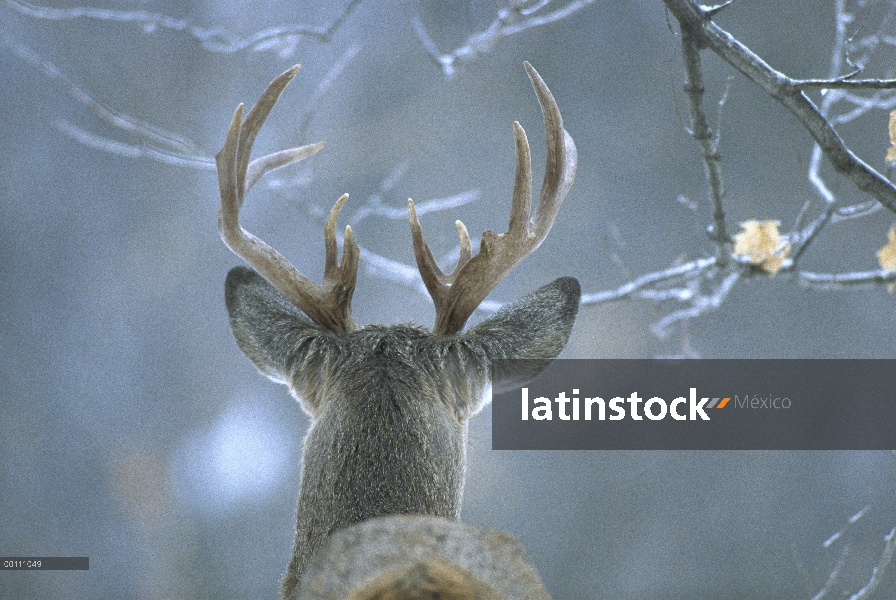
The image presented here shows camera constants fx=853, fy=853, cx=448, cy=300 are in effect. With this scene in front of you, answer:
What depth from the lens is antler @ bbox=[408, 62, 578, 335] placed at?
5.45ft

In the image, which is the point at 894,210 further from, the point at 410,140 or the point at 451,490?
the point at 410,140

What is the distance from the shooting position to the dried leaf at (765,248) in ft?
7.34

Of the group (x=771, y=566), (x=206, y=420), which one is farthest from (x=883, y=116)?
(x=206, y=420)

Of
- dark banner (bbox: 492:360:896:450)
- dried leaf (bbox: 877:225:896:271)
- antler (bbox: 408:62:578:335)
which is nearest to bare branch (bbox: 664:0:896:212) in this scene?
antler (bbox: 408:62:578:335)

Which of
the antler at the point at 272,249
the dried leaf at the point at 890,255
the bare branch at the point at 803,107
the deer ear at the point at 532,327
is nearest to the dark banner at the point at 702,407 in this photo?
the deer ear at the point at 532,327

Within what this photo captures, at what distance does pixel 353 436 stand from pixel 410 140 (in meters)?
2.78

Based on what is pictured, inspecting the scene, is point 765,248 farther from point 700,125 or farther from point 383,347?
point 383,347

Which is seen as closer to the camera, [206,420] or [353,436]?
[353,436]

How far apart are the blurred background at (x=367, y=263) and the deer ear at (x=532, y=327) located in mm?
1592

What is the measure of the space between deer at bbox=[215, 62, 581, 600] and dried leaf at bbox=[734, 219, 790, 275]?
73 centimetres

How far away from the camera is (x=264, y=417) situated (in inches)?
145

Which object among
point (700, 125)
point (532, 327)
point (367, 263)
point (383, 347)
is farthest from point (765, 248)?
point (367, 263)

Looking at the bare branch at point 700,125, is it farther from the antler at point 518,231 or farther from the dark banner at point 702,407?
the dark banner at point 702,407

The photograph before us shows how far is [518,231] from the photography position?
1.68 m
